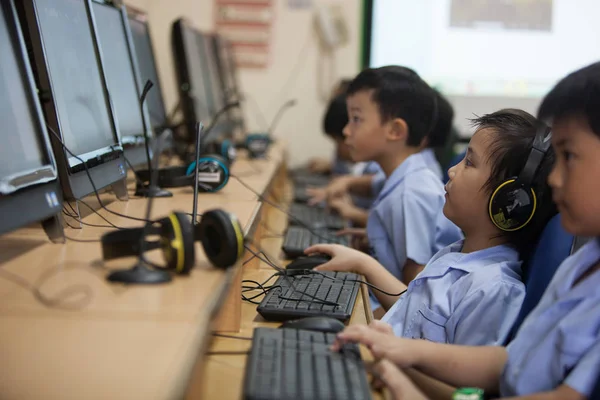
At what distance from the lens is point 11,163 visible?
0.95 metres

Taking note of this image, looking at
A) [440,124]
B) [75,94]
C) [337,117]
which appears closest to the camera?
[75,94]

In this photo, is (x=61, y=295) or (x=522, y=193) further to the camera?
(x=522, y=193)

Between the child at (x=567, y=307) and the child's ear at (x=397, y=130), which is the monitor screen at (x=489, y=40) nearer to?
the child's ear at (x=397, y=130)

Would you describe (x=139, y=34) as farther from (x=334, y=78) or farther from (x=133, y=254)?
(x=334, y=78)

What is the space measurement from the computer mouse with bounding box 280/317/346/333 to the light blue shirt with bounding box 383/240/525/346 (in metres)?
0.23

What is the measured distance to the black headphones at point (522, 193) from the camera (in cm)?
110

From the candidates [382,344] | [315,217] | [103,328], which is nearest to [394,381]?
[382,344]

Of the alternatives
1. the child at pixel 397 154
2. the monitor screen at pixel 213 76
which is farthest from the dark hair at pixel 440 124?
the monitor screen at pixel 213 76

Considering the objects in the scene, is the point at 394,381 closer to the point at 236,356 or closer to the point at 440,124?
the point at 236,356

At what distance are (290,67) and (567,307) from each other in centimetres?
304

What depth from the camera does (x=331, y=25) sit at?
3.59 meters

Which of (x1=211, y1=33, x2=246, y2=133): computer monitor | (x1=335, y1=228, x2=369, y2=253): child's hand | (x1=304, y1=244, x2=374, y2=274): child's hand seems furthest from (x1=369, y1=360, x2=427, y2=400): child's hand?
(x1=211, y1=33, x2=246, y2=133): computer monitor

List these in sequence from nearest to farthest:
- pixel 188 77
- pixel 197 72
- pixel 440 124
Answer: pixel 440 124 → pixel 188 77 → pixel 197 72

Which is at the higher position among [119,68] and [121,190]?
[119,68]
